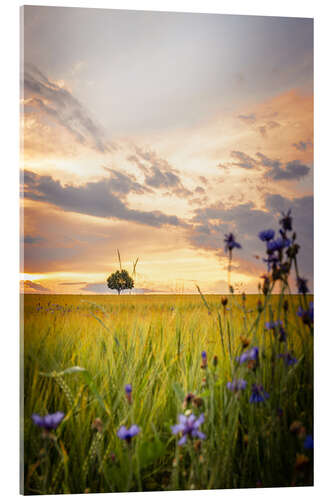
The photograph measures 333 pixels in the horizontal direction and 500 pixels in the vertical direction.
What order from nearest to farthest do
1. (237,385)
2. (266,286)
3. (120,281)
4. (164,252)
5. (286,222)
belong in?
(237,385), (266,286), (120,281), (164,252), (286,222)

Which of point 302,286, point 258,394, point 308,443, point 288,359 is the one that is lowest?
point 308,443

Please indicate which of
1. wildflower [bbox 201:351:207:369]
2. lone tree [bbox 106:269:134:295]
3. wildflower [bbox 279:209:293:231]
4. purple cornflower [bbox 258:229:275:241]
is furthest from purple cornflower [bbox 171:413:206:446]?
wildflower [bbox 279:209:293:231]

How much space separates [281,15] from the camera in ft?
13.2

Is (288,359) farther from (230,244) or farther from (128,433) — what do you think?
(128,433)

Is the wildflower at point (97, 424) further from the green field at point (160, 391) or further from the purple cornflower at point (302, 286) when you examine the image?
the purple cornflower at point (302, 286)

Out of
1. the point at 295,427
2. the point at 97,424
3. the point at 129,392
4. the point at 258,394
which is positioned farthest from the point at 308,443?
the point at 97,424

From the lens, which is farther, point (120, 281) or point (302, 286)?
point (302, 286)

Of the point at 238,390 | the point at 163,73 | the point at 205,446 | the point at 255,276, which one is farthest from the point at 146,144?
the point at 205,446

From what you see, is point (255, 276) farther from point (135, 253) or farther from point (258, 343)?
point (135, 253)

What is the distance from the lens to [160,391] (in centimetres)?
348

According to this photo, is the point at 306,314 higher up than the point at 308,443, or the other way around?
the point at 306,314

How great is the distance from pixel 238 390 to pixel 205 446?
395mm
